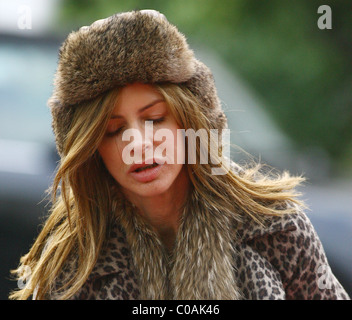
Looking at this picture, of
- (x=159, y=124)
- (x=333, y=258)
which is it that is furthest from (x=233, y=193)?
(x=333, y=258)

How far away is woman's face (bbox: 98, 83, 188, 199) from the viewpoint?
2.10m

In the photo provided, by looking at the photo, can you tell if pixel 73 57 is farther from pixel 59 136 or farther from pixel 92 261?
pixel 92 261

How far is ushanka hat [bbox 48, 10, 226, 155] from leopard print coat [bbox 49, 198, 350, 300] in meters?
0.49

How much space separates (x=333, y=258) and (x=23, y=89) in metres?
1.90

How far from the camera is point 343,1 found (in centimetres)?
634

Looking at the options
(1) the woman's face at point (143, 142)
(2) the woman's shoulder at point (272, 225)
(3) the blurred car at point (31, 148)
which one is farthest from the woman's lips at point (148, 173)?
(3) the blurred car at point (31, 148)

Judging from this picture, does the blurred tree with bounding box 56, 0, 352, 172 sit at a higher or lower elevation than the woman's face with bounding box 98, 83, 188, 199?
higher

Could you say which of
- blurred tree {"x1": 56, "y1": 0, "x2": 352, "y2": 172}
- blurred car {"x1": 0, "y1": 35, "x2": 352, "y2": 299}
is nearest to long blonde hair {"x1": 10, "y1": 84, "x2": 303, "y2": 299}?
blurred car {"x1": 0, "y1": 35, "x2": 352, "y2": 299}

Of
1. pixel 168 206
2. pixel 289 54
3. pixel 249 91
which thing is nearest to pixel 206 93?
pixel 168 206

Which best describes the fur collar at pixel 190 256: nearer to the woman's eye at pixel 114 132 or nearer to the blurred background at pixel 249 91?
the woman's eye at pixel 114 132

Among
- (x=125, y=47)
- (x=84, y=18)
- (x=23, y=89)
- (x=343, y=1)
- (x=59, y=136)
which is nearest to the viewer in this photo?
(x=125, y=47)

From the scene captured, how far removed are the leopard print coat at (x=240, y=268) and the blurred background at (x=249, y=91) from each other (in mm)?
1100

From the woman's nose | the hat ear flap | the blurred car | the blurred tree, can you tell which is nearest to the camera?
the woman's nose

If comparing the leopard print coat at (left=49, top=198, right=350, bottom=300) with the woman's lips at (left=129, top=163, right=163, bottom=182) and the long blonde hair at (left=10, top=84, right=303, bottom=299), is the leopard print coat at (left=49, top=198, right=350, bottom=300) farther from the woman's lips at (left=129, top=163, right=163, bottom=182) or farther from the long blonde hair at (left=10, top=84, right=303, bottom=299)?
the woman's lips at (left=129, top=163, right=163, bottom=182)
